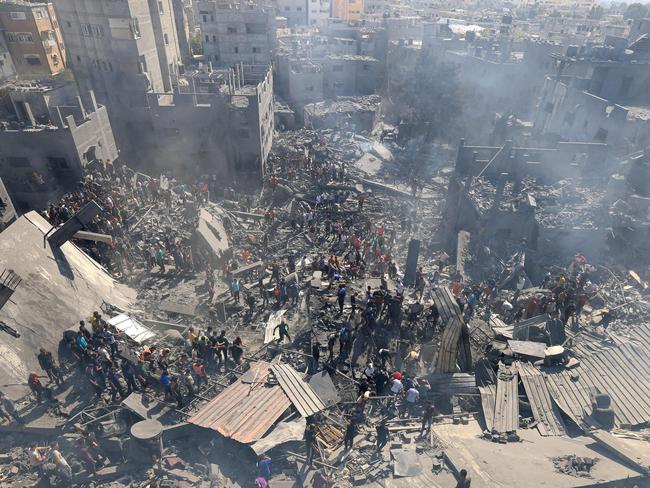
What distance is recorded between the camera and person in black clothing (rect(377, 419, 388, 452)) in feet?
36.5

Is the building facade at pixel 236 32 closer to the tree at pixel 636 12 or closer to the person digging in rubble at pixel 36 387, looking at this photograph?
the person digging in rubble at pixel 36 387

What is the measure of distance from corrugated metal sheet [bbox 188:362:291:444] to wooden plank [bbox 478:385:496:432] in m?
5.95

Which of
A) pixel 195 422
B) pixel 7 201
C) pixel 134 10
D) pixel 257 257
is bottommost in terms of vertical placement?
pixel 257 257

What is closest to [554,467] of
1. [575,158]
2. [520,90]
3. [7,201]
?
[575,158]

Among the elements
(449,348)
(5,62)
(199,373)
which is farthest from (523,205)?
(5,62)

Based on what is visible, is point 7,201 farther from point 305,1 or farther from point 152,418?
point 305,1

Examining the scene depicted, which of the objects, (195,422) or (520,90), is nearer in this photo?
(195,422)

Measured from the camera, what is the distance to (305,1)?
251 ft

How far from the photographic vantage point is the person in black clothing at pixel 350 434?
36.8ft

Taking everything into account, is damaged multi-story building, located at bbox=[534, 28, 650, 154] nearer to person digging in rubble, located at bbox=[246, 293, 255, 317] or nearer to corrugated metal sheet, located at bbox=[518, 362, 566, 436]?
corrugated metal sheet, located at bbox=[518, 362, 566, 436]

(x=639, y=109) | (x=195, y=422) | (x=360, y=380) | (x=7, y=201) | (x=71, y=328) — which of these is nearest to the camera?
(x=195, y=422)

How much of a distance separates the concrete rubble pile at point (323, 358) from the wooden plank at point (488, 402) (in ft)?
0.21

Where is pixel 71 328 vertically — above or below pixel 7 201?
below

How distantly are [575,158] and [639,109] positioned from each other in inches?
423
